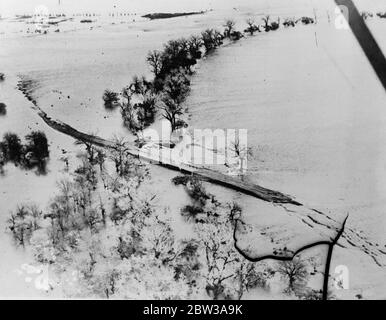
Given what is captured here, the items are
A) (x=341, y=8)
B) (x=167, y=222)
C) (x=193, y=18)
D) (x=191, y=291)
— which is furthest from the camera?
(x=193, y=18)

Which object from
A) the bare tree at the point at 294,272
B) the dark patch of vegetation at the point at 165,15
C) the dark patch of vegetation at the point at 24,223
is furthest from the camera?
the dark patch of vegetation at the point at 165,15

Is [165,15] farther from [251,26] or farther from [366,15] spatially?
[366,15]

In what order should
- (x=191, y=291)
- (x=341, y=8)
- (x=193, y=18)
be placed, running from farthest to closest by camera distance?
(x=193, y=18) < (x=341, y=8) < (x=191, y=291)

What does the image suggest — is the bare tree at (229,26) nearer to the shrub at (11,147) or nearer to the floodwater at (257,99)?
the floodwater at (257,99)

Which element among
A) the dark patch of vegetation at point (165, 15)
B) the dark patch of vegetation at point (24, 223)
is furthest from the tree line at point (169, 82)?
the dark patch of vegetation at point (24, 223)

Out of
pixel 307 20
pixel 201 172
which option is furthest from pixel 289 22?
pixel 201 172

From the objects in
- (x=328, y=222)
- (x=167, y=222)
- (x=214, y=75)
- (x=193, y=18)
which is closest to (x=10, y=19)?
(x=193, y=18)

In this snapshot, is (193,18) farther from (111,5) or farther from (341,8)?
(341,8)
